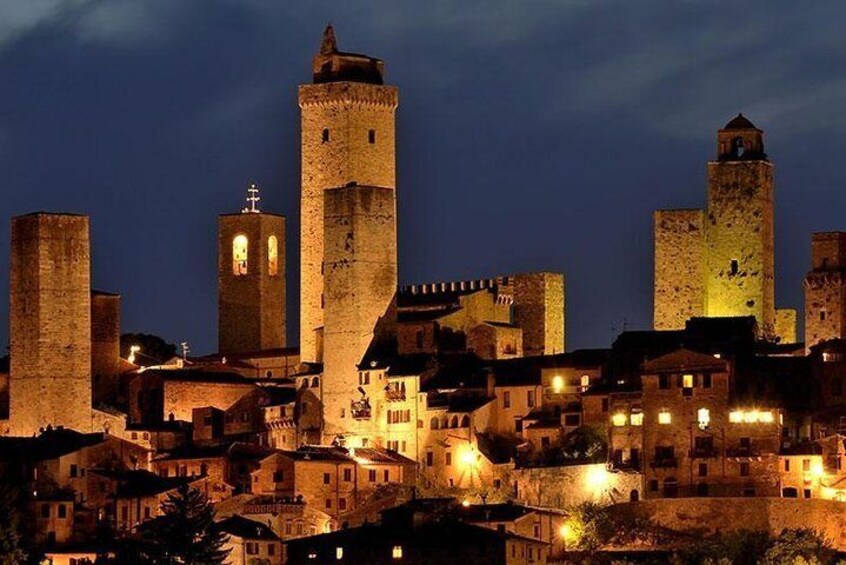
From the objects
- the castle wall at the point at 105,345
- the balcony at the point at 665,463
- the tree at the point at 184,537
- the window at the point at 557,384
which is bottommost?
the tree at the point at 184,537

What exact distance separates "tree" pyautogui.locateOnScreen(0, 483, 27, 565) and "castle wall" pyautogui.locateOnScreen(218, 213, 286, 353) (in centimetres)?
1825

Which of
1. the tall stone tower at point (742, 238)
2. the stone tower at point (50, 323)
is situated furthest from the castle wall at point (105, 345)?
the tall stone tower at point (742, 238)

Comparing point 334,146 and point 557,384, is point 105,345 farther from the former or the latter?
point 557,384

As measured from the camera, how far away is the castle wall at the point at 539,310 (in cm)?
10612

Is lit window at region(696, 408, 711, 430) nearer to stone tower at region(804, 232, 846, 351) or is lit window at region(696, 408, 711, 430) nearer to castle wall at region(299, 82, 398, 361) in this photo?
stone tower at region(804, 232, 846, 351)

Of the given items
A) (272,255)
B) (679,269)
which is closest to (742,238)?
(679,269)

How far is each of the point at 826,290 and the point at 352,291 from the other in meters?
12.6

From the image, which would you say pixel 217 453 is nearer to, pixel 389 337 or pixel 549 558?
pixel 389 337

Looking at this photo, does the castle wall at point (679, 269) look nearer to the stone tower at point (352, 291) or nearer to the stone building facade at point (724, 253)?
the stone building facade at point (724, 253)

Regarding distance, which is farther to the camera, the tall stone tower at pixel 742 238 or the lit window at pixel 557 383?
the tall stone tower at pixel 742 238

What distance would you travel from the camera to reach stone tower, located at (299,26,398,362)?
106 metres

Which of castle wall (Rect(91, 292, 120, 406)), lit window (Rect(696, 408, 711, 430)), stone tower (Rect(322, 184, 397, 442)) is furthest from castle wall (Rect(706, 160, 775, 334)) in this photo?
castle wall (Rect(91, 292, 120, 406))

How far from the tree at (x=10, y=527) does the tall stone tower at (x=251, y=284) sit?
18.3 m

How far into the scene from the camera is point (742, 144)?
10519 centimetres
